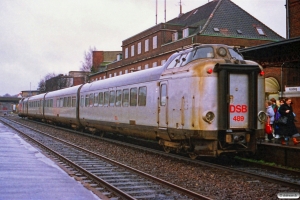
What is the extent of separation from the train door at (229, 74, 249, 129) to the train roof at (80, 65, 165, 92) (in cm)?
305

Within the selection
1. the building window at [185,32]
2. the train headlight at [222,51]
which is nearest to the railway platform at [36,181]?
the train headlight at [222,51]

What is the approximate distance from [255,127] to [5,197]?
702 centimetres

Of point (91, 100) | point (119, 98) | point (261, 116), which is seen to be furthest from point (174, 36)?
point (261, 116)

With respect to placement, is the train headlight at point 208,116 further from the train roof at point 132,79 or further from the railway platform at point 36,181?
the railway platform at point 36,181

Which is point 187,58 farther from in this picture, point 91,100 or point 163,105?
point 91,100

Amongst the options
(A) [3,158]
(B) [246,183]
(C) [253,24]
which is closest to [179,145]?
(B) [246,183]

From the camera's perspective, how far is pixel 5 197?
7613mm

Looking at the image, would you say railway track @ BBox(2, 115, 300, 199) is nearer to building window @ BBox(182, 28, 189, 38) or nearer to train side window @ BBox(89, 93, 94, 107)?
train side window @ BBox(89, 93, 94, 107)

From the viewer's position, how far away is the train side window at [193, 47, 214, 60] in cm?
1231

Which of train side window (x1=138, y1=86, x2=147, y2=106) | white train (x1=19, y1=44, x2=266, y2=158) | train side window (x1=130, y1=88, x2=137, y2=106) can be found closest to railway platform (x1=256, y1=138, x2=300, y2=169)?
white train (x1=19, y1=44, x2=266, y2=158)

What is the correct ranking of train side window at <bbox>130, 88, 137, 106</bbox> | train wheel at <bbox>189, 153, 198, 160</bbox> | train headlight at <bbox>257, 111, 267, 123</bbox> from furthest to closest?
train side window at <bbox>130, 88, 137, 106</bbox> < train wheel at <bbox>189, 153, 198, 160</bbox> < train headlight at <bbox>257, 111, 267, 123</bbox>

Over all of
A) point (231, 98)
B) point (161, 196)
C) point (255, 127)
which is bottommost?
point (161, 196)

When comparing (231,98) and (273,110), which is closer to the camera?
(231,98)

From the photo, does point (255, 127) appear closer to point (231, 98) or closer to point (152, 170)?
point (231, 98)
